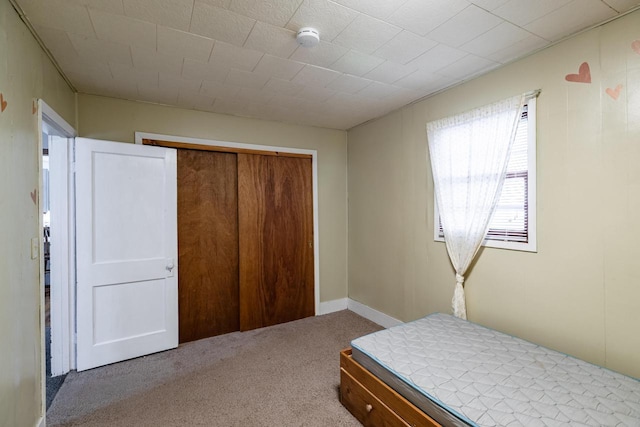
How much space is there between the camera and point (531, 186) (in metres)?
2.11

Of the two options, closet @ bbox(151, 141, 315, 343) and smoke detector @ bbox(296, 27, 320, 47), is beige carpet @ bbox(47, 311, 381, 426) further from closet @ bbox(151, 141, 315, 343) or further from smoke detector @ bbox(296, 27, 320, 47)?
smoke detector @ bbox(296, 27, 320, 47)

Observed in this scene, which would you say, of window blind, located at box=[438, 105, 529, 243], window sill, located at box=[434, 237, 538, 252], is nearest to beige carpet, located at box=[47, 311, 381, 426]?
window sill, located at box=[434, 237, 538, 252]

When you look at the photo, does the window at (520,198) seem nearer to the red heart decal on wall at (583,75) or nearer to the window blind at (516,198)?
the window blind at (516,198)

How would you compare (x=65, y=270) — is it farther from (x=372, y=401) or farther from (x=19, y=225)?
(x=372, y=401)

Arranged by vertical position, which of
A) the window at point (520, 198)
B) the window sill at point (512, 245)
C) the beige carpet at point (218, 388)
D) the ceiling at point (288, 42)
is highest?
the ceiling at point (288, 42)

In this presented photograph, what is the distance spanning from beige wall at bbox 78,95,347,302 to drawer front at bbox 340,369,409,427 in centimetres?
191

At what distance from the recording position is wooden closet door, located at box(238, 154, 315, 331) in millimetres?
3453

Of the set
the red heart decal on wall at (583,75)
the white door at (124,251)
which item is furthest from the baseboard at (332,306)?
the red heart decal on wall at (583,75)

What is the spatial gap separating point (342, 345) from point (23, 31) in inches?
131

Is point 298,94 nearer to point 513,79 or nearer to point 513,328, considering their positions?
point 513,79

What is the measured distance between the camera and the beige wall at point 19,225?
1.42 meters

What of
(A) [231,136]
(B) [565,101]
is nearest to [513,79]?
(B) [565,101]

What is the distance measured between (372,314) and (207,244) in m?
2.14

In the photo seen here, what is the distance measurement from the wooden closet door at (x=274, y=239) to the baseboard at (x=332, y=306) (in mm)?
134
